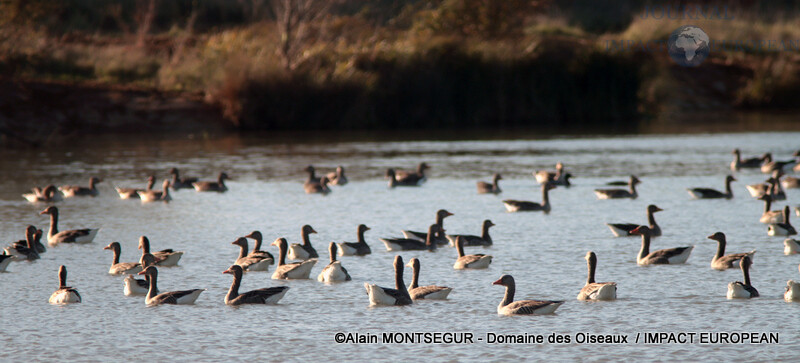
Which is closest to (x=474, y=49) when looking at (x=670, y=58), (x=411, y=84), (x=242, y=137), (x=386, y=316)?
(x=411, y=84)

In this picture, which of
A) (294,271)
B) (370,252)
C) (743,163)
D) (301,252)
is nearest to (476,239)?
(370,252)

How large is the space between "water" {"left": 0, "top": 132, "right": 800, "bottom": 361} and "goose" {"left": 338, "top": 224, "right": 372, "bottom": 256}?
0.64ft

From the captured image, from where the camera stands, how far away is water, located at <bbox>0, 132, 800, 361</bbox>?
435 inches

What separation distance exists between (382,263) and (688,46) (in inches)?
1765

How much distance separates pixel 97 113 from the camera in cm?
4147

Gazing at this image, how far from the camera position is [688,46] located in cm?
5697

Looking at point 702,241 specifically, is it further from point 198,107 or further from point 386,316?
point 198,107

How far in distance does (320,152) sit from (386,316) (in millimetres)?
22702

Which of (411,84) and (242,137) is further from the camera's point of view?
(411,84)

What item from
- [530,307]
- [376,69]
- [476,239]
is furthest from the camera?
[376,69]

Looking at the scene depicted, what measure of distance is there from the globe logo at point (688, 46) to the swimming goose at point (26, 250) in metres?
42.6

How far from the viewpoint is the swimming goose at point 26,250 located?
15.7m

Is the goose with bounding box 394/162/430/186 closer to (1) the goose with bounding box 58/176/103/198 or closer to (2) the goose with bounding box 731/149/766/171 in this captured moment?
(1) the goose with bounding box 58/176/103/198

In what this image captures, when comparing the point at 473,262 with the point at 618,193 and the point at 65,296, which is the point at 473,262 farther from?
the point at 618,193
